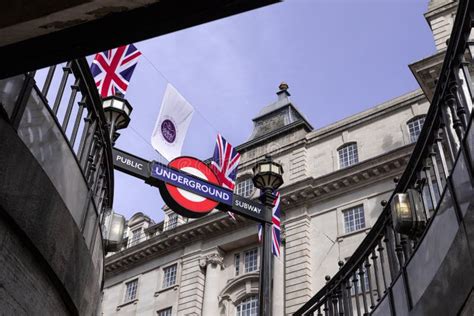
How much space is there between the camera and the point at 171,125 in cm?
1418

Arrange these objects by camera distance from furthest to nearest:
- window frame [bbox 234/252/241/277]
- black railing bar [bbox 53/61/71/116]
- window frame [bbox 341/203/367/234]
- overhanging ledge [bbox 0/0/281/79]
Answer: window frame [bbox 234/252/241/277] < window frame [bbox 341/203/367/234] < black railing bar [bbox 53/61/71/116] < overhanging ledge [bbox 0/0/281/79]

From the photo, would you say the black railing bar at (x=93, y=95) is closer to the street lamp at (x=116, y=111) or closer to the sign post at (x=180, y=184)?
the sign post at (x=180, y=184)

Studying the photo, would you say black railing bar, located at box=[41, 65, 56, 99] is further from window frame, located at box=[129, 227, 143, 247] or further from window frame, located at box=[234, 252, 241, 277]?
window frame, located at box=[129, 227, 143, 247]

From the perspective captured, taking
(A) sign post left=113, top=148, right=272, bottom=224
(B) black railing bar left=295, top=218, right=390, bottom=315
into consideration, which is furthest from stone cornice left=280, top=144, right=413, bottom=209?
(B) black railing bar left=295, top=218, right=390, bottom=315

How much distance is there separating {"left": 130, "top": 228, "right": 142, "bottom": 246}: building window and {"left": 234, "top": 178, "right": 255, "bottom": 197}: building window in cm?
1141

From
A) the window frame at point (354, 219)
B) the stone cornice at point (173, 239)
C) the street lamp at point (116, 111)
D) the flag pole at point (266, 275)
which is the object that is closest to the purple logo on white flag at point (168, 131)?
the street lamp at point (116, 111)

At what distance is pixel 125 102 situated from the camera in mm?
11398

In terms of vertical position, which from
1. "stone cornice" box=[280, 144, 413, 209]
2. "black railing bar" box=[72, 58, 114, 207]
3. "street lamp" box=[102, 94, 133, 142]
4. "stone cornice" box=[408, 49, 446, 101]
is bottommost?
"black railing bar" box=[72, 58, 114, 207]

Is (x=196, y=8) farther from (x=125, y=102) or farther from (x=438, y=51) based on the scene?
(x=438, y=51)

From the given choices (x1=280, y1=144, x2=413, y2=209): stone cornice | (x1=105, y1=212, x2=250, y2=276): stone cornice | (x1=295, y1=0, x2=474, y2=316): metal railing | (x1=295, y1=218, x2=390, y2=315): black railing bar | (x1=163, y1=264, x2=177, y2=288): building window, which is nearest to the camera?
(x1=295, y1=0, x2=474, y2=316): metal railing

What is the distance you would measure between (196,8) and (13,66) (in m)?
1.42

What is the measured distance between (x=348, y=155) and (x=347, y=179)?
290 centimetres

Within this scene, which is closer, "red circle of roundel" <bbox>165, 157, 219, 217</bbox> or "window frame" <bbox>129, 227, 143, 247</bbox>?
"red circle of roundel" <bbox>165, 157, 219, 217</bbox>

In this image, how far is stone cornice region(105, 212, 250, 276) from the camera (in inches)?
1453
